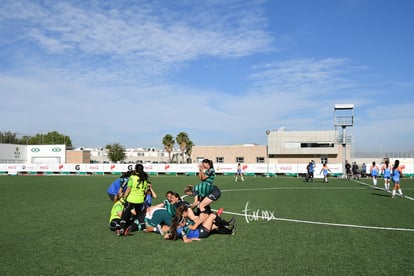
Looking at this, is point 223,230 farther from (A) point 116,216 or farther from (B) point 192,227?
(A) point 116,216

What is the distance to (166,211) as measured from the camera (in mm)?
9641

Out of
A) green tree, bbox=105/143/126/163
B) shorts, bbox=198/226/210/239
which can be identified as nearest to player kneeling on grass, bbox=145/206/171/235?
shorts, bbox=198/226/210/239

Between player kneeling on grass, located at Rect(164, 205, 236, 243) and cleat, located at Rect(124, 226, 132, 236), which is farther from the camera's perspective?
cleat, located at Rect(124, 226, 132, 236)

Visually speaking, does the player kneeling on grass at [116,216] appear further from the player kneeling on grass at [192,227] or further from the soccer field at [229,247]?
the player kneeling on grass at [192,227]

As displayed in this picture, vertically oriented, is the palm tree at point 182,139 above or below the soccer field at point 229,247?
above

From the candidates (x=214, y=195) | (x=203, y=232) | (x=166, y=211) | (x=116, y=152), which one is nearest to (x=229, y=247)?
(x=203, y=232)

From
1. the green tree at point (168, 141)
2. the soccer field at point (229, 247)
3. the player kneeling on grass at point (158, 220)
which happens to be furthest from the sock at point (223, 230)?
the green tree at point (168, 141)

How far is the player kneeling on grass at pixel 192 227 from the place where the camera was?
8.73 metres

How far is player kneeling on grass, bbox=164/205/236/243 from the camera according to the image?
344 inches

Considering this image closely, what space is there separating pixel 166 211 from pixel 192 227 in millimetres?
991

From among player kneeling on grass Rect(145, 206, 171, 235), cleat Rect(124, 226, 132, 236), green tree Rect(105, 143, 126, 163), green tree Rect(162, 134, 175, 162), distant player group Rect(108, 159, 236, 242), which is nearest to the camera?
distant player group Rect(108, 159, 236, 242)

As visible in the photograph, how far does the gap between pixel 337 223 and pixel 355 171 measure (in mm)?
33678

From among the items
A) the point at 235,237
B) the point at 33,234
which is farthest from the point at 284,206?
the point at 33,234

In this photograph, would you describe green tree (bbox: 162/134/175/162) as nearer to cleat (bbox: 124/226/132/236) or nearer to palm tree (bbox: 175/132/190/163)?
palm tree (bbox: 175/132/190/163)
